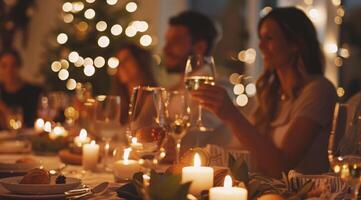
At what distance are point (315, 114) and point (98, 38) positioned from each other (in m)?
3.37

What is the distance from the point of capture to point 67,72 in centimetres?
559

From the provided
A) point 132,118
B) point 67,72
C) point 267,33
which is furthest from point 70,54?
point 132,118

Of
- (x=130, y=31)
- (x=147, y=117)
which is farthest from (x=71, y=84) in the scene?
(x=147, y=117)

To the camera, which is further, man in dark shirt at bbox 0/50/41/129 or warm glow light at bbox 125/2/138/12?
warm glow light at bbox 125/2/138/12

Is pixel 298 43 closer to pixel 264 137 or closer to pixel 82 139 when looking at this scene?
pixel 264 137

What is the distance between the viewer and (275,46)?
2514mm

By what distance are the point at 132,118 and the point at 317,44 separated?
4.45ft

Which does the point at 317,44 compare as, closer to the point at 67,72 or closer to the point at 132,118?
the point at 132,118

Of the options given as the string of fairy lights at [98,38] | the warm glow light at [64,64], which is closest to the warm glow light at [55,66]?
the string of fairy lights at [98,38]

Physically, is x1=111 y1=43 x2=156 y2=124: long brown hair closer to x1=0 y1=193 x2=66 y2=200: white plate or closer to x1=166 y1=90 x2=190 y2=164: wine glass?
x1=166 y1=90 x2=190 y2=164: wine glass

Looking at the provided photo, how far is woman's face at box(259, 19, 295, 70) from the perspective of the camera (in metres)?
2.52

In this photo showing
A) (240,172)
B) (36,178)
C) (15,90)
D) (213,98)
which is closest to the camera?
(240,172)

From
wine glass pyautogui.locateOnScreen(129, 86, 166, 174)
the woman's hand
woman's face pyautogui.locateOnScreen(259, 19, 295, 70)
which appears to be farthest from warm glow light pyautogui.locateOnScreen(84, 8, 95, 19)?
wine glass pyautogui.locateOnScreen(129, 86, 166, 174)

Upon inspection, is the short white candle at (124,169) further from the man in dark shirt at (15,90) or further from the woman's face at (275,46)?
the man in dark shirt at (15,90)
